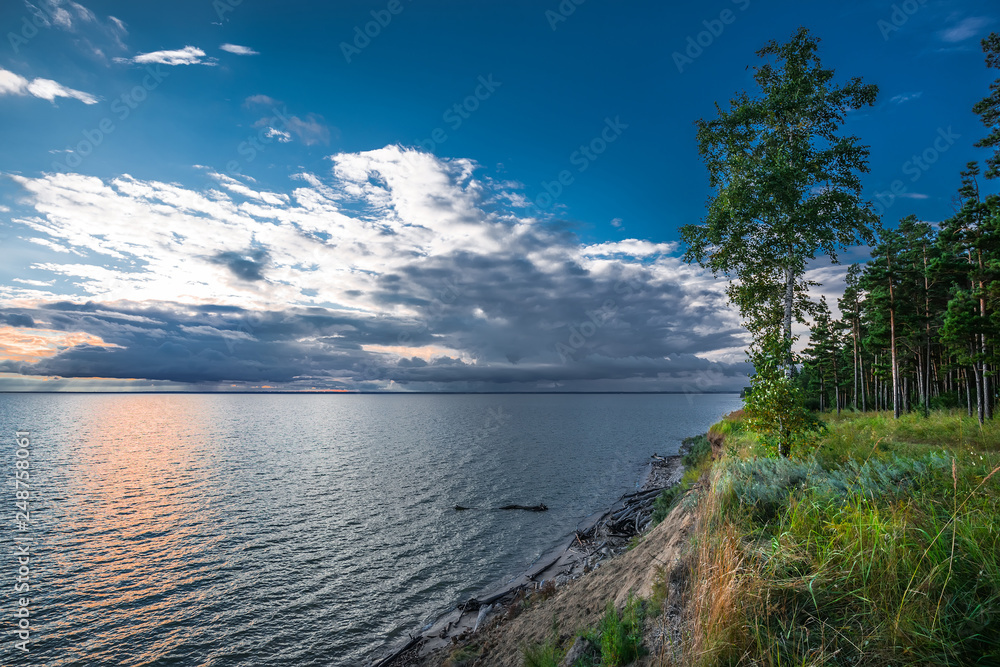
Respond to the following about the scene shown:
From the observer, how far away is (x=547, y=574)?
19219 millimetres

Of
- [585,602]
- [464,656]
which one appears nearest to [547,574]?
[464,656]

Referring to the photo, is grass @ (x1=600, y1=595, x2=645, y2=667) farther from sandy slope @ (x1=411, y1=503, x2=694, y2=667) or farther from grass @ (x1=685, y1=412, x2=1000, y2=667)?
grass @ (x1=685, y1=412, x2=1000, y2=667)

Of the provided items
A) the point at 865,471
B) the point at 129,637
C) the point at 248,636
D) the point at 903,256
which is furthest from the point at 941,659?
the point at 903,256

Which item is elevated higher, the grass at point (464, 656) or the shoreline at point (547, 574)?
the grass at point (464, 656)

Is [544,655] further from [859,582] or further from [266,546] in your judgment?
[266,546]

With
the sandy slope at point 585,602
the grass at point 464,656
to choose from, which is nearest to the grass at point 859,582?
the sandy slope at point 585,602

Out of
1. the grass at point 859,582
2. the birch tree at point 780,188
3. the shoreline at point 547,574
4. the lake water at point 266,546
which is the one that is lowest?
the lake water at point 266,546

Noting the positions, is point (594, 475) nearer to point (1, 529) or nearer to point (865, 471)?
point (865, 471)

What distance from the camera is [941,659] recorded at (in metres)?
3.83

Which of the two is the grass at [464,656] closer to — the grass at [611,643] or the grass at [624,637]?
the grass at [611,643]

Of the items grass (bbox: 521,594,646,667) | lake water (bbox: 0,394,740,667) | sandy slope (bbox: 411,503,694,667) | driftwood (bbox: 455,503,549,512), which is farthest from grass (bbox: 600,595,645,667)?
driftwood (bbox: 455,503,549,512)

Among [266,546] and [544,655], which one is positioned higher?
[544,655]

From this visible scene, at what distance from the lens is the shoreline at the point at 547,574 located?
47.1ft

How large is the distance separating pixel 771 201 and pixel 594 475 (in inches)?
1259
